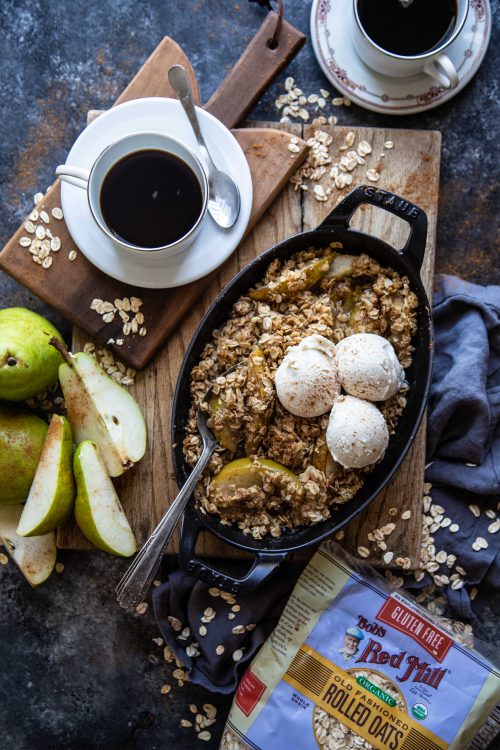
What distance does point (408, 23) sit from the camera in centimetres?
149

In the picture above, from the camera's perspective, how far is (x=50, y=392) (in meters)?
1.64

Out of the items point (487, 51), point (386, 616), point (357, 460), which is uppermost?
point (487, 51)

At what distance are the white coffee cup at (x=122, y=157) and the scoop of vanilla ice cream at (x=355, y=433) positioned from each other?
0.45 m

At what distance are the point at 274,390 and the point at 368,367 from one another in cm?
19

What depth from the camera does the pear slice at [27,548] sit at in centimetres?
161

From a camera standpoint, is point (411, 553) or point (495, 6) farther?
point (495, 6)

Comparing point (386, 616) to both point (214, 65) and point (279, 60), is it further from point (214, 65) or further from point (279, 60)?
point (214, 65)

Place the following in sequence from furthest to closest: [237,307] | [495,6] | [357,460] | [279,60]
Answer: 1. [495,6]
2. [279,60]
3. [237,307]
4. [357,460]

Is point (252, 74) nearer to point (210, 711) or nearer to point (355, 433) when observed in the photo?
point (355, 433)

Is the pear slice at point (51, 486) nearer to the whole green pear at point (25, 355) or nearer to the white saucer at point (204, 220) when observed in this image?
the whole green pear at point (25, 355)

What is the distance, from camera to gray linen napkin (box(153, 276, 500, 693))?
62.3 inches

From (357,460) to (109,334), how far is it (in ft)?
2.02

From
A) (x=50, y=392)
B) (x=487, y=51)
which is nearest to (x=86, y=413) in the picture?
(x=50, y=392)

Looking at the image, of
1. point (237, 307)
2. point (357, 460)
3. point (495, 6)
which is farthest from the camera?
point (495, 6)
